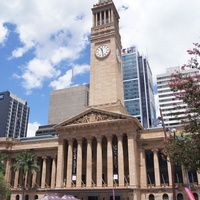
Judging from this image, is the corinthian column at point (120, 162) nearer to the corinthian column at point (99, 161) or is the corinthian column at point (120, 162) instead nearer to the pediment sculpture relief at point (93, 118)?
the corinthian column at point (99, 161)

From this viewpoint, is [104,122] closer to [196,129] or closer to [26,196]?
[26,196]

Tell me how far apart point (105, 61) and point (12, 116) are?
126525 mm

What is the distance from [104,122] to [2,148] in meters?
29.5

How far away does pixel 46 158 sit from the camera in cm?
6003

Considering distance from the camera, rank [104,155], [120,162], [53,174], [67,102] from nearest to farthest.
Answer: [120,162] < [104,155] < [53,174] < [67,102]

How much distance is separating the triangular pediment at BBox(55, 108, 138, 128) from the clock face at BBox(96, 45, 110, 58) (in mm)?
16105

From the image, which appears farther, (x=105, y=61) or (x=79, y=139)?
(x=105, y=61)

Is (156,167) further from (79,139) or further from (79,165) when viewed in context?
(79,139)

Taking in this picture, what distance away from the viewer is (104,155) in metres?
53.8

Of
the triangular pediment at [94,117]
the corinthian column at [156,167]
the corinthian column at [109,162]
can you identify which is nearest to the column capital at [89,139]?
the triangular pediment at [94,117]

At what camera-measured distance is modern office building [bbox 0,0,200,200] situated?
156 feet

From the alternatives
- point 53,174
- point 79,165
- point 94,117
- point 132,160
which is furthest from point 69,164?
point 132,160

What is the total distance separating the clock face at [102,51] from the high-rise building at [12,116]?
4568 inches

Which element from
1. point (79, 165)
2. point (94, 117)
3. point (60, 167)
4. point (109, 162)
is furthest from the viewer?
point (94, 117)
